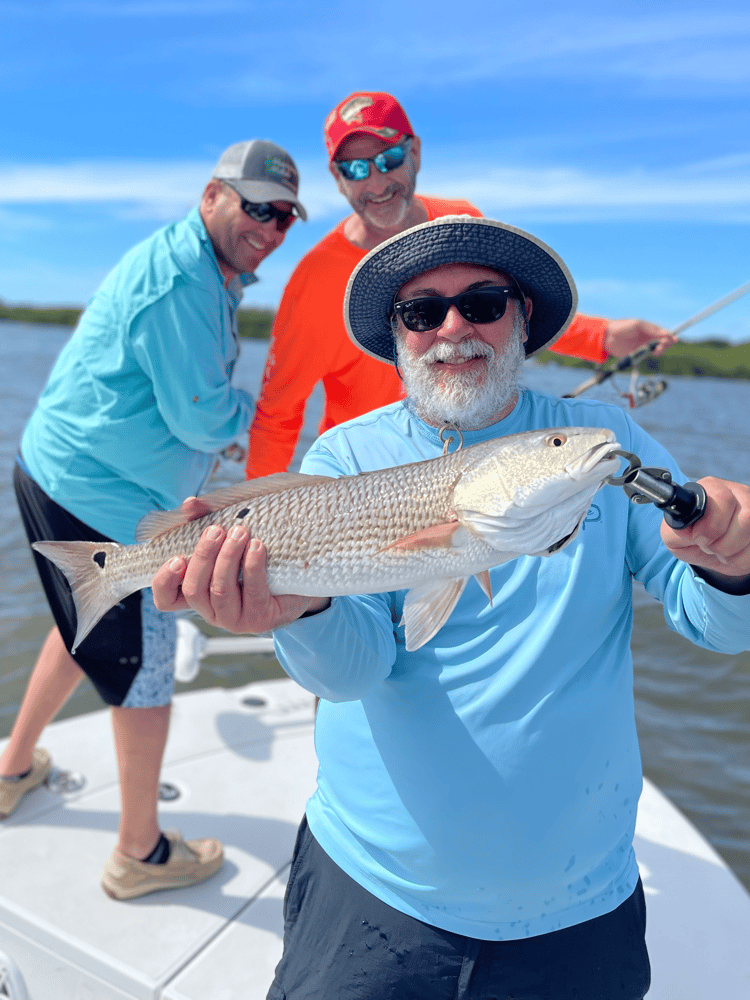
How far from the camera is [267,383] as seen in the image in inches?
135

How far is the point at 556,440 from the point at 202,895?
261cm

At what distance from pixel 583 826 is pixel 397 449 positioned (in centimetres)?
110

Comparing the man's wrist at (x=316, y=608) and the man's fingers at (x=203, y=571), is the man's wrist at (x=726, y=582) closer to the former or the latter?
the man's wrist at (x=316, y=608)

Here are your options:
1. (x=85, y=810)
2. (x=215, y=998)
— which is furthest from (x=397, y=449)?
(x=85, y=810)

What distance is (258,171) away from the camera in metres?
3.21

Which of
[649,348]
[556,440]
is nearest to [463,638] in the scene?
[556,440]

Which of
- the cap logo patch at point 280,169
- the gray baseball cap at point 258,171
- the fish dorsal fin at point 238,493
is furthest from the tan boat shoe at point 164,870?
the cap logo patch at point 280,169

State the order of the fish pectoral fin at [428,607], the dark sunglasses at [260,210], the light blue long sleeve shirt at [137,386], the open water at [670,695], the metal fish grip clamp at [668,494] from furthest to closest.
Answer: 1. the open water at [670,695]
2. the dark sunglasses at [260,210]
3. the light blue long sleeve shirt at [137,386]
4. the fish pectoral fin at [428,607]
5. the metal fish grip clamp at [668,494]

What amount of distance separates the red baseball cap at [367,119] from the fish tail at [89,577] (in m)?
2.11

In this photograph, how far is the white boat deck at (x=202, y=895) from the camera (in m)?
2.71

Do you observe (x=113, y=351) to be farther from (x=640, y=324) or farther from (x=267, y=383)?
(x=640, y=324)

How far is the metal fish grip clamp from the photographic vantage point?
1414 mm

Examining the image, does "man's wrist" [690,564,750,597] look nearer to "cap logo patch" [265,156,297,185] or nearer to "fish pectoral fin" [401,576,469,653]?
"fish pectoral fin" [401,576,469,653]

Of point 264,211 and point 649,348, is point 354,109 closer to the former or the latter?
point 264,211
